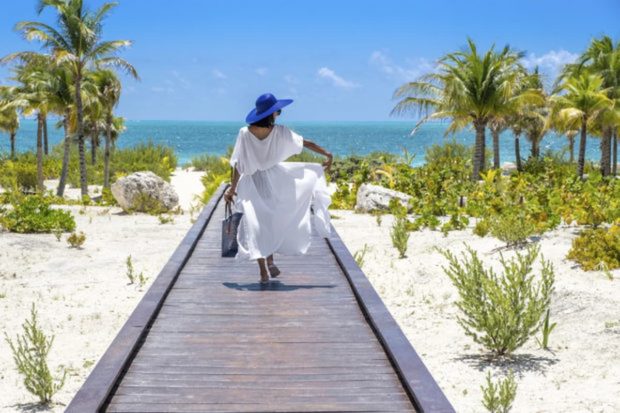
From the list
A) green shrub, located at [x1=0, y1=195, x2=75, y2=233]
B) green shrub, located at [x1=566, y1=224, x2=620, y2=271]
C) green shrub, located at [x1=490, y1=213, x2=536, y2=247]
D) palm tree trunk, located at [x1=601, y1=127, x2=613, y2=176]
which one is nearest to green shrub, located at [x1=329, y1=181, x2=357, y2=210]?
green shrub, located at [x1=0, y1=195, x2=75, y2=233]

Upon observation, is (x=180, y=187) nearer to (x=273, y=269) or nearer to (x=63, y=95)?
(x=63, y=95)

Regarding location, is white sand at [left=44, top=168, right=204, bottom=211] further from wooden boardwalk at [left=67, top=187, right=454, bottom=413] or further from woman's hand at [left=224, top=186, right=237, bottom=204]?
wooden boardwalk at [left=67, top=187, right=454, bottom=413]

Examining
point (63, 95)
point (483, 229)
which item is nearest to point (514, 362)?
point (483, 229)

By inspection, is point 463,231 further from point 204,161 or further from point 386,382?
point 204,161

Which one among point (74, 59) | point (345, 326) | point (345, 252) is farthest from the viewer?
point (74, 59)

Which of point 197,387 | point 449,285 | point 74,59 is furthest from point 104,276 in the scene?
point 74,59

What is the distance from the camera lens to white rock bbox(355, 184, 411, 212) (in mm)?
18719

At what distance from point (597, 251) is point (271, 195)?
5.01 m

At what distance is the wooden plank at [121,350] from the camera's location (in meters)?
4.13

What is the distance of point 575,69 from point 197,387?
37.2 metres

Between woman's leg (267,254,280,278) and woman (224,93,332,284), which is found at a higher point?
woman (224,93,332,284)

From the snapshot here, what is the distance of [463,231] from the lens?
47.6ft

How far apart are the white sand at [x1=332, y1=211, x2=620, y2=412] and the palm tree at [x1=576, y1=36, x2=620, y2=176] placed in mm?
22508

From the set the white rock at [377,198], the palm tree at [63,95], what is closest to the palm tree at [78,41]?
the palm tree at [63,95]
